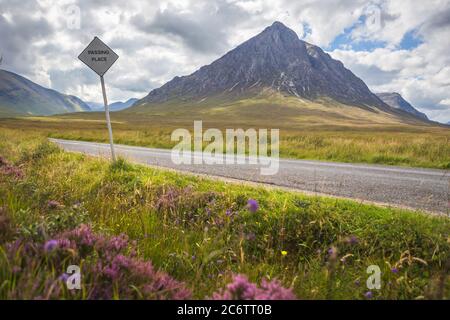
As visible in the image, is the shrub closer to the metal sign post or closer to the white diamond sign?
the metal sign post

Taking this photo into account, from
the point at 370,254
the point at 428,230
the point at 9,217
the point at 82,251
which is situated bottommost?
the point at 370,254

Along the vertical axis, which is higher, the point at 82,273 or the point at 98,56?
the point at 98,56

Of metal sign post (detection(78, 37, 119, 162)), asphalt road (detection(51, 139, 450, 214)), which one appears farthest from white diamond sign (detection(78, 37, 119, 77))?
asphalt road (detection(51, 139, 450, 214))

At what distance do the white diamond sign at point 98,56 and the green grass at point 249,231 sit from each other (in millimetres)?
3163

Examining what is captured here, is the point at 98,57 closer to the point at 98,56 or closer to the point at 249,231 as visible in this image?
the point at 98,56

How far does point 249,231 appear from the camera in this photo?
14.1 feet

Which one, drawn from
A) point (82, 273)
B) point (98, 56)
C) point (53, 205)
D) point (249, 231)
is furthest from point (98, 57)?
point (82, 273)

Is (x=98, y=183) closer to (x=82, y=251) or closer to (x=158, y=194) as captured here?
(x=158, y=194)

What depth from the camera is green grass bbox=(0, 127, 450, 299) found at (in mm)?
2916

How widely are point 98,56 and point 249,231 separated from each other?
248 inches

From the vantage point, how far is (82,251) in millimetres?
2447
